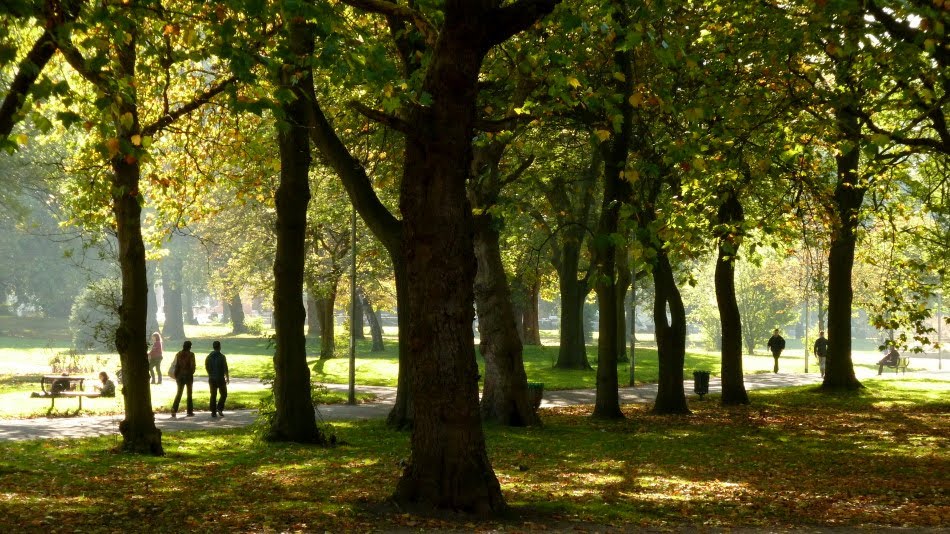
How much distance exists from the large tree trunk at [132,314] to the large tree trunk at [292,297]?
7.05 ft

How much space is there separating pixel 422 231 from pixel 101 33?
6.61m

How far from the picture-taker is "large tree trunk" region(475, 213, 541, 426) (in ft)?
65.4

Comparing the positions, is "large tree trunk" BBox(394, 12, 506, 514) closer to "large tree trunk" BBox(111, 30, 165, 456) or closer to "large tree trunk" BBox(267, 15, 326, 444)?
"large tree trunk" BBox(111, 30, 165, 456)

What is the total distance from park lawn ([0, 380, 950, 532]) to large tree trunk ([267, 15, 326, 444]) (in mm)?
559

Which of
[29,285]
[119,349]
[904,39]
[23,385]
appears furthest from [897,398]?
[29,285]

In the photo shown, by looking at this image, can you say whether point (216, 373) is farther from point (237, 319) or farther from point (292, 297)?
point (237, 319)

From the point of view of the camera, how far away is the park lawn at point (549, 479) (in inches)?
376

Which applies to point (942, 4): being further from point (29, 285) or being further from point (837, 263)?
point (29, 285)

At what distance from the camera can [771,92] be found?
687 inches

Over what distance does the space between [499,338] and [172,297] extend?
245 feet

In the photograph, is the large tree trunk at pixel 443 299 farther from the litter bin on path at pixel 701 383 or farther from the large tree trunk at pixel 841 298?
the litter bin on path at pixel 701 383

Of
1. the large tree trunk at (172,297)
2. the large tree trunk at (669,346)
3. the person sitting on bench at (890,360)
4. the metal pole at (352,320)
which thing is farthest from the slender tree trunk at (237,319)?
the large tree trunk at (669,346)

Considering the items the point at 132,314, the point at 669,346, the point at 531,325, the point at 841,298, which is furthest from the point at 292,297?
the point at 531,325

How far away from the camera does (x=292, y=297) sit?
54.6ft
